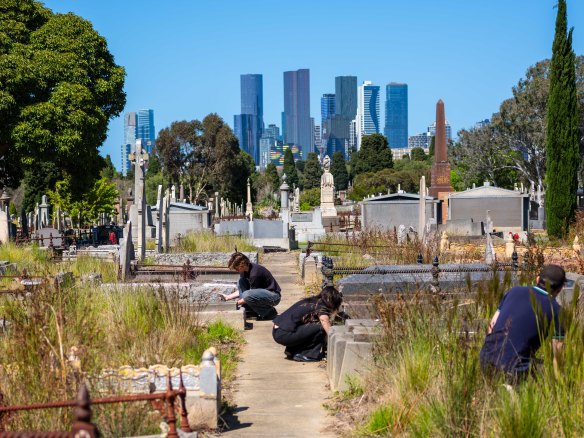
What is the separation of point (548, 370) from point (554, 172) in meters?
27.9

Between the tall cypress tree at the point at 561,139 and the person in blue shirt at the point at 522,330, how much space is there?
26.1 meters

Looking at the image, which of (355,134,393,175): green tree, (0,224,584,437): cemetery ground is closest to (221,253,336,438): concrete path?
(0,224,584,437): cemetery ground

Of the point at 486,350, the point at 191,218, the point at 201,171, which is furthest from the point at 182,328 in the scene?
the point at 201,171

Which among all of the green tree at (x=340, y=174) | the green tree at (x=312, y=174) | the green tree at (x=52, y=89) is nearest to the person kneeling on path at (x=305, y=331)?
the green tree at (x=52, y=89)

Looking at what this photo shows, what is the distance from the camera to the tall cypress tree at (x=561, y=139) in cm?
3309

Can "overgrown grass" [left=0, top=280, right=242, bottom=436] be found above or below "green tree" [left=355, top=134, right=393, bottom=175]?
below

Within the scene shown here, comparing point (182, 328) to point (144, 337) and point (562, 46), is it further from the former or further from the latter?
point (562, 46)

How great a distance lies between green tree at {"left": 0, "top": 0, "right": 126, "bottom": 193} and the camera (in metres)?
33.8

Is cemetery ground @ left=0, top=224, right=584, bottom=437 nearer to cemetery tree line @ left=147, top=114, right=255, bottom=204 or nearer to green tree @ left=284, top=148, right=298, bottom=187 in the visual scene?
cemetery tree line @ left=147, top=114, right=255, bottom=204

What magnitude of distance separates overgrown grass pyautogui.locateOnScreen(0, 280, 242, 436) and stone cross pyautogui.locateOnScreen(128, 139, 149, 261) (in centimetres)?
1100

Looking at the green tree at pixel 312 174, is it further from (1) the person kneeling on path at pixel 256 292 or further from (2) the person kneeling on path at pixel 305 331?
(2) the person kneeling on path at pixel 305 331

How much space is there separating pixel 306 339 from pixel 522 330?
4293 mm

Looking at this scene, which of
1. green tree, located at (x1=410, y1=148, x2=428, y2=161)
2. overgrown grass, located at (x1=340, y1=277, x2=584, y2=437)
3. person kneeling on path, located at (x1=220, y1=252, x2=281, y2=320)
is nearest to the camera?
overgrown grass, located at (x1=340, y1=277, x2=584, y2=437)

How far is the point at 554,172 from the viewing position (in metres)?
33.5
